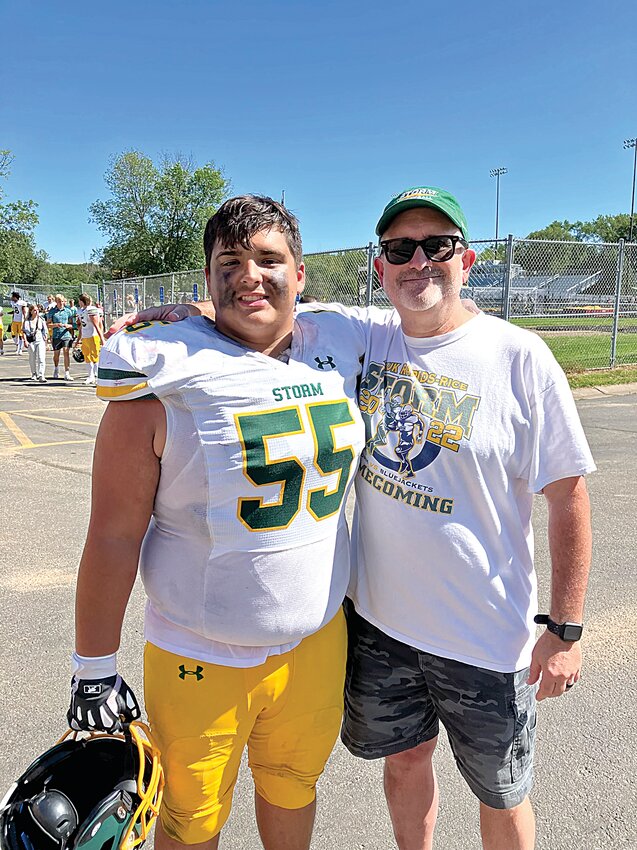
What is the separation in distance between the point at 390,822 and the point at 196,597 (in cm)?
127

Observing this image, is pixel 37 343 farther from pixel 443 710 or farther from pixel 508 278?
pixel 443 710

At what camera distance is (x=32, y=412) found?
35.6ft

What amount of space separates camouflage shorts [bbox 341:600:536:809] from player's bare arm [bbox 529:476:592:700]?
0.10 meters

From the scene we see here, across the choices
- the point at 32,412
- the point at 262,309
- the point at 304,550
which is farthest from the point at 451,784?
the point at 32,412

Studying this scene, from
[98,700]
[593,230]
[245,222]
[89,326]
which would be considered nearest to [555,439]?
[245,222]

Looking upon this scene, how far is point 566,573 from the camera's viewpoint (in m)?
1.89

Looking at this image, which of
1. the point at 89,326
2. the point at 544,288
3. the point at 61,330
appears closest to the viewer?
the point at 89,326

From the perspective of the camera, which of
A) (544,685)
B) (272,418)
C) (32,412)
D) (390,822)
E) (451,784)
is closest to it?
(272,418)

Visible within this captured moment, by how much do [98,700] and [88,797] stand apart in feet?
0.73

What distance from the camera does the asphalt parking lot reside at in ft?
7.63

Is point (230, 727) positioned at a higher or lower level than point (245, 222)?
lower

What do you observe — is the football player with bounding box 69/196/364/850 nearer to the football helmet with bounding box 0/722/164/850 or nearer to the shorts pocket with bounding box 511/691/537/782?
the football helmet with bounding box 0/722/164/850

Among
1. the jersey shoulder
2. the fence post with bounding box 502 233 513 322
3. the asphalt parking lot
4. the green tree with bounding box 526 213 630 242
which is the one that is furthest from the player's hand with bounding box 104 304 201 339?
the green tree with bounding box 526 213 630 242

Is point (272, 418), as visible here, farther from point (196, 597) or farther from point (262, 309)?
point (196, 597)
